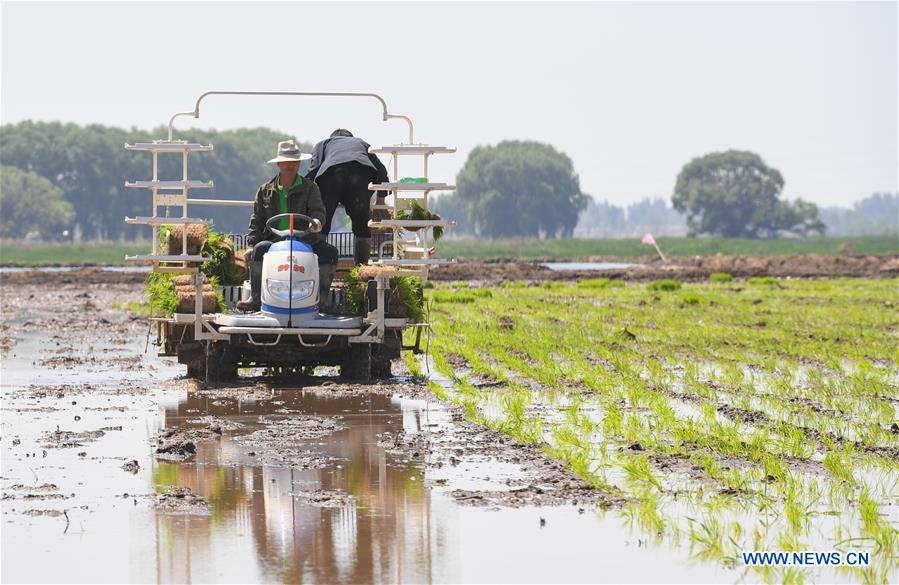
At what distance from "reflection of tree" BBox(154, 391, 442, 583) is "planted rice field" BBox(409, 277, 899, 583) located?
1246mm

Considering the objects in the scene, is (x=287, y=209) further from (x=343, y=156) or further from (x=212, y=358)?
(x=212, y=358)

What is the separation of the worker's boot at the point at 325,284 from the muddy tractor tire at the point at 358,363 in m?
0.54

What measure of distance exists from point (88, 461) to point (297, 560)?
12.3ft

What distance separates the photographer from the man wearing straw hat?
55.3 ft

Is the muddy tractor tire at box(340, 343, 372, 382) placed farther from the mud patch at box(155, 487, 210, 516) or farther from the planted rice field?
the mud patch at box(155, 487, 210, 516)

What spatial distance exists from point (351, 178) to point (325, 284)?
5.45ft

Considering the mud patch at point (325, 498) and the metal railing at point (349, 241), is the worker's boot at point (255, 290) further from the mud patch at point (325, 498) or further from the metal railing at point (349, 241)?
the mud patch at point (325, 498)

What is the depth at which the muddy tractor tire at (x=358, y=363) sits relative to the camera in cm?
1742

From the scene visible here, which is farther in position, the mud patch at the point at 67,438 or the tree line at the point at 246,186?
the tree line at the point at 246,186

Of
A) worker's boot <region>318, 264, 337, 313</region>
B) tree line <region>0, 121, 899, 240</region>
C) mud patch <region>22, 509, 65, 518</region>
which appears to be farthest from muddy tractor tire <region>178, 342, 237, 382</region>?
tree line <region>0, 121, 899, 240</region>

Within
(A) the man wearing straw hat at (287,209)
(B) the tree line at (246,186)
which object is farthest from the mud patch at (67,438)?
(B) the tree line at (246,186)

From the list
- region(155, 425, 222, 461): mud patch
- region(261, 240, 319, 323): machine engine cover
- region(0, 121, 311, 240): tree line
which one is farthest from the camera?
region(0, 121, 311, 240): tree line

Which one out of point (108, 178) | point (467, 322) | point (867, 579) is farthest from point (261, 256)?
point (108, 178)

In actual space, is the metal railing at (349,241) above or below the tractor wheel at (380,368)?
above
